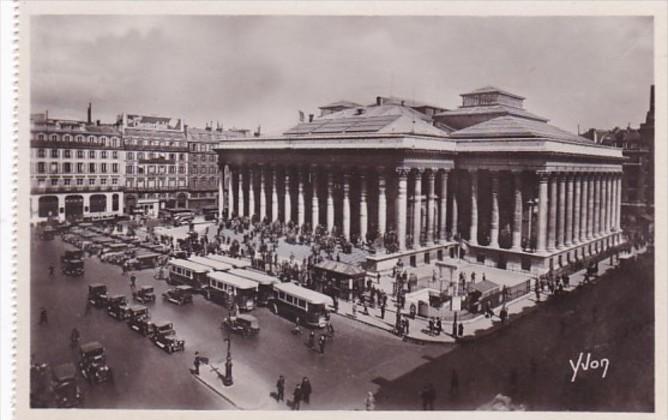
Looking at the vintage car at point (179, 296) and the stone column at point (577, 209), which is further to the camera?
the stone column at point (577, 209)

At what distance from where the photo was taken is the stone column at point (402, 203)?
80.9 ft

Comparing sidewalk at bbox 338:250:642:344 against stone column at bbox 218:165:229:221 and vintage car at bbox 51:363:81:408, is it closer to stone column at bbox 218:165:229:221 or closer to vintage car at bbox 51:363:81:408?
vintage car at bbox 51:363:81:408

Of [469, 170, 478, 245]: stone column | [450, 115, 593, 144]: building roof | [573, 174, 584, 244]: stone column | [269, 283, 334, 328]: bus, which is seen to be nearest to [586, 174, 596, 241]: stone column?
[573, 174, 584, 244]: stone column

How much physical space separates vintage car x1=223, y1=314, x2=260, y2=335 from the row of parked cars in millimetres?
1716

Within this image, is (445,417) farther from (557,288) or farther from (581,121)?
(581,121)

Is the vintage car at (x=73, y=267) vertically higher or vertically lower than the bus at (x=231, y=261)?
higher

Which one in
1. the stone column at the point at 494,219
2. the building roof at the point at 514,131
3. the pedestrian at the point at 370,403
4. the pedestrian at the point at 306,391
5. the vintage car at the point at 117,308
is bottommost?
the pedestrian at the point at 370,403

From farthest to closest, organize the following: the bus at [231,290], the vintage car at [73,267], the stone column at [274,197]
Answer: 1. the stone column at [274,197]
2. the bus at [231,290]
3. the vintage car at [73,267]

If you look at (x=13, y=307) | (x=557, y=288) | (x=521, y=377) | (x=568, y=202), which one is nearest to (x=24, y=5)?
(x=13, y=307)

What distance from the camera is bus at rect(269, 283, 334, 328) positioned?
17.2 m

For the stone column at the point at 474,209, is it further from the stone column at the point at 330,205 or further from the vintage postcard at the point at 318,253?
the stone column at the point at 330,205

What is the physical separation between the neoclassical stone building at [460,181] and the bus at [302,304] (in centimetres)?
574

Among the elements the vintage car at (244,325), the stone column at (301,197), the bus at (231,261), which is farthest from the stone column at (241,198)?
the vintage car at (244,325)

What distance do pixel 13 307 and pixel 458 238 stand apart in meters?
19.7
